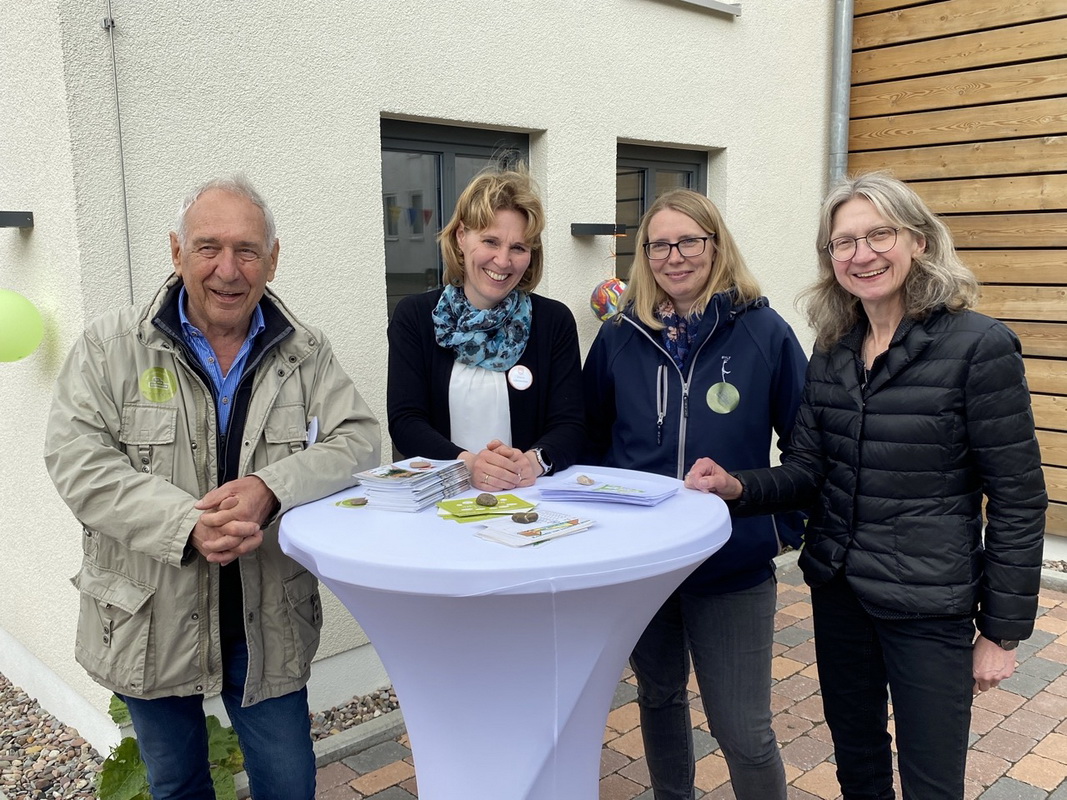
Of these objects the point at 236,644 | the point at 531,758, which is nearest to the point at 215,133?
the point at 236,644

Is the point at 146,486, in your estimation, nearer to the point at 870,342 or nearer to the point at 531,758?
the point at 531,758

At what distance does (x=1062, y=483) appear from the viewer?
17.3ft

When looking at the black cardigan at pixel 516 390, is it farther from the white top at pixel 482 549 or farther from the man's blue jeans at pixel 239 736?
the man's blue jeans at pixel 239 736

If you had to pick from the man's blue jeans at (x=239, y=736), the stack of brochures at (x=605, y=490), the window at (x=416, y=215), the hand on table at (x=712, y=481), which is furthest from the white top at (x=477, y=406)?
the window at (x=416, y=215)

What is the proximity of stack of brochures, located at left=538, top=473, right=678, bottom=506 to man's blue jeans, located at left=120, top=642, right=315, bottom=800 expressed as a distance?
879 millimetres

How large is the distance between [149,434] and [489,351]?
36.0 inches

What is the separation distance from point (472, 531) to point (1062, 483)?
4.99 metres

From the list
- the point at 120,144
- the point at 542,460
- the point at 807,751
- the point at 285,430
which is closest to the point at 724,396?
the point at 542,460

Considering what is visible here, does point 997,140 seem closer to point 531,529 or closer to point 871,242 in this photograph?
point 871,242

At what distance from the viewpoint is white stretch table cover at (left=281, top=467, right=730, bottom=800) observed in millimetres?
1552

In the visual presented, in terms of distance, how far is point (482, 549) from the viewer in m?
1.62

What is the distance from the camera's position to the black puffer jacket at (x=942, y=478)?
6.09ft

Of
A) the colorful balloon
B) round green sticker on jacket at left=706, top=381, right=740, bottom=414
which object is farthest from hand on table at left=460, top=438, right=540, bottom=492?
the colorful balloon

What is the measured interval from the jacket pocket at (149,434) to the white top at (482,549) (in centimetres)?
34
